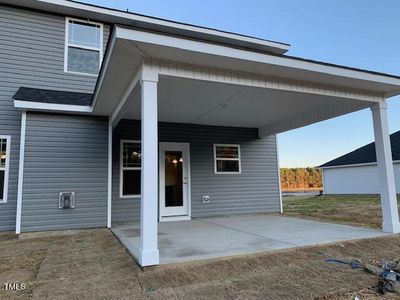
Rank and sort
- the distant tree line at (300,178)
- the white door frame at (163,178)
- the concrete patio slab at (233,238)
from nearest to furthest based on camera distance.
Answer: the concrete patio slab at (233,238) < the white door frame at (163,178) < the distant tree line at (300,178)

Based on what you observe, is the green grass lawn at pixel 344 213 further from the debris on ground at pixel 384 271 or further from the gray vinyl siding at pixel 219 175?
the debris on ground at pixel 384 271

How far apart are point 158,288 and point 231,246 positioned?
154 centimetres

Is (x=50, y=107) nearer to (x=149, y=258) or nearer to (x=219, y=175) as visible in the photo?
(x=149, y=258)

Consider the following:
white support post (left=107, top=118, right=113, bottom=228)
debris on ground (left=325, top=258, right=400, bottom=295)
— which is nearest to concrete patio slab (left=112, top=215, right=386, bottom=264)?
white support post (left=107, top=118, right=113, bottom=228)

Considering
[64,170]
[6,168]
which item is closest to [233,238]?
[64,170]

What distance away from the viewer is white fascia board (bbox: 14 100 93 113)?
5953 mm

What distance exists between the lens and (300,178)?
30.7 metres

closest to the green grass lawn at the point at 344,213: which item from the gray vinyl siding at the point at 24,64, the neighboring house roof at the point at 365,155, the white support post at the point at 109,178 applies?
the white support post at the point at 109,178

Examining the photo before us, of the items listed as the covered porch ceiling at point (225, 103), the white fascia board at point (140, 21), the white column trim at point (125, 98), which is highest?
the white fascia board at point (140, 21)

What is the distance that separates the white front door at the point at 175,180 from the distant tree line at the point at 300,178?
23328 mm

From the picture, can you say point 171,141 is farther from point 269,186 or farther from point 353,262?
point 353,262

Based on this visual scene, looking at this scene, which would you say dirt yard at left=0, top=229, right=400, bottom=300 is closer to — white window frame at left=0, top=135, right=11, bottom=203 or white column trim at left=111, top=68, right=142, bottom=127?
white window frame at left=0, top=135, right=11, bottom=203

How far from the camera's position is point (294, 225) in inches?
244

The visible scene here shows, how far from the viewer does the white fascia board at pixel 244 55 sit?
3.42m
